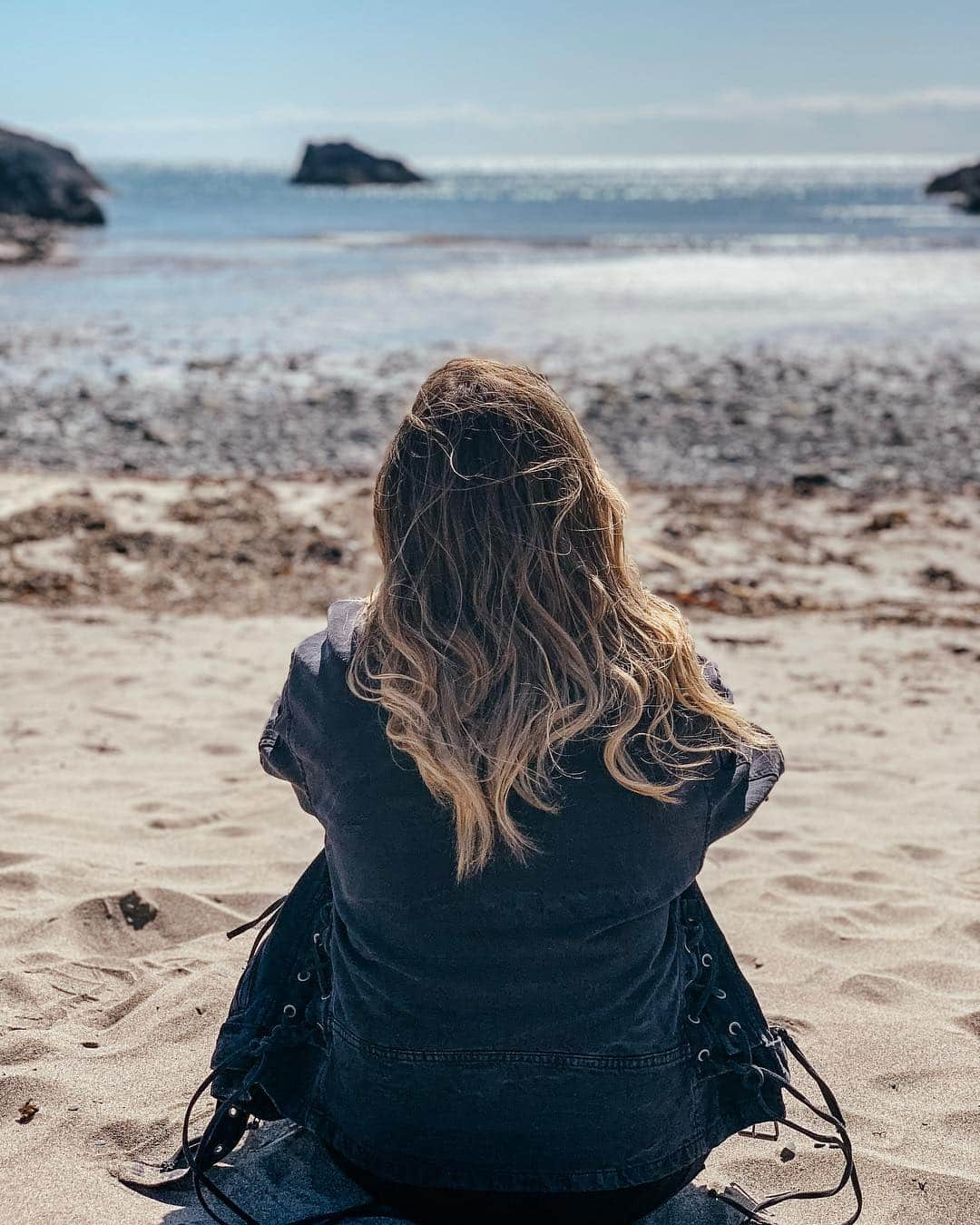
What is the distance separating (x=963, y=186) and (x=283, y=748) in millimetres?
78549

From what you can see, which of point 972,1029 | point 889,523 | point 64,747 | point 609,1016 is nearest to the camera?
point 609,1016

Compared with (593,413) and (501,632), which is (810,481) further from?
(501,632)

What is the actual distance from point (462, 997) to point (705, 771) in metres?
0.55

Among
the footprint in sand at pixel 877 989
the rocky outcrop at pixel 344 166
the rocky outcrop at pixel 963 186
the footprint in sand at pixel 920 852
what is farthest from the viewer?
the rocky outcrop at pixel 344 166

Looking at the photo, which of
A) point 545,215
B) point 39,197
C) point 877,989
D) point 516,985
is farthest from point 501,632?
point 545,215

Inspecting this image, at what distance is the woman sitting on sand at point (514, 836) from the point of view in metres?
1.99

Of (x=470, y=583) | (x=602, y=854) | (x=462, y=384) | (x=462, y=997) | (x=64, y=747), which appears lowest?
(x=64, y=747)

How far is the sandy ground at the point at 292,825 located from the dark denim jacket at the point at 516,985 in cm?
41

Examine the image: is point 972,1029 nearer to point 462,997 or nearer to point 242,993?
point 462,997

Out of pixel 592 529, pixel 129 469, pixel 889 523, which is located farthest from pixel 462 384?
pixel 129 469

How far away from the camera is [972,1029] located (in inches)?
118

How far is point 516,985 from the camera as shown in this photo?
209 centimetres

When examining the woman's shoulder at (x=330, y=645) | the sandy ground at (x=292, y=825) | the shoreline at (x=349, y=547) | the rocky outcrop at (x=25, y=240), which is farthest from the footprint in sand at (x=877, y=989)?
the rocky outcrop at (x=25, y=240)

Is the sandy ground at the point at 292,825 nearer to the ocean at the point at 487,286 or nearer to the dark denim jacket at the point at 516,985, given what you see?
the dark denim jacket at the point at 516,985
